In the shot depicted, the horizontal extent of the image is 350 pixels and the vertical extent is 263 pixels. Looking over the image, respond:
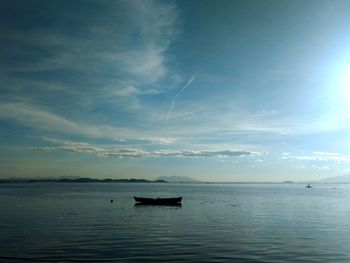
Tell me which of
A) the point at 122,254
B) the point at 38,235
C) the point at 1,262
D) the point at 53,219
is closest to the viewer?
the point at 1,262

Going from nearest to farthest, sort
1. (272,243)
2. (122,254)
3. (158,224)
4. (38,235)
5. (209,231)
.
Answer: (122,254)
(272,243)
(38,235)
(209,231)
(158,224)

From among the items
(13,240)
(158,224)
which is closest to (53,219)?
(158,224)

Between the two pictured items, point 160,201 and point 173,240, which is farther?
point 160,201

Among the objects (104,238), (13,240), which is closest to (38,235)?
(13,240)

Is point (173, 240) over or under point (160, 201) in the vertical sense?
under

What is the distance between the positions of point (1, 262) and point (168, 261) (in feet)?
48.5

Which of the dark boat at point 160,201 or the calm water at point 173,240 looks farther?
the dark boat at point 160,201

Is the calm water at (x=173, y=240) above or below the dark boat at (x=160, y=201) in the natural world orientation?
below

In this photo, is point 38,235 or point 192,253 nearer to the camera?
point 192,253

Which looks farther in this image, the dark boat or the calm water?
the dark boat

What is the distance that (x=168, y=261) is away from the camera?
36.5m

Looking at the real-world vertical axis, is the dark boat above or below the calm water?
above

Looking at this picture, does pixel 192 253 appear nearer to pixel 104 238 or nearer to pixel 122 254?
pixel 122 254

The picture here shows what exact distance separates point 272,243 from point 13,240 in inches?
1208
